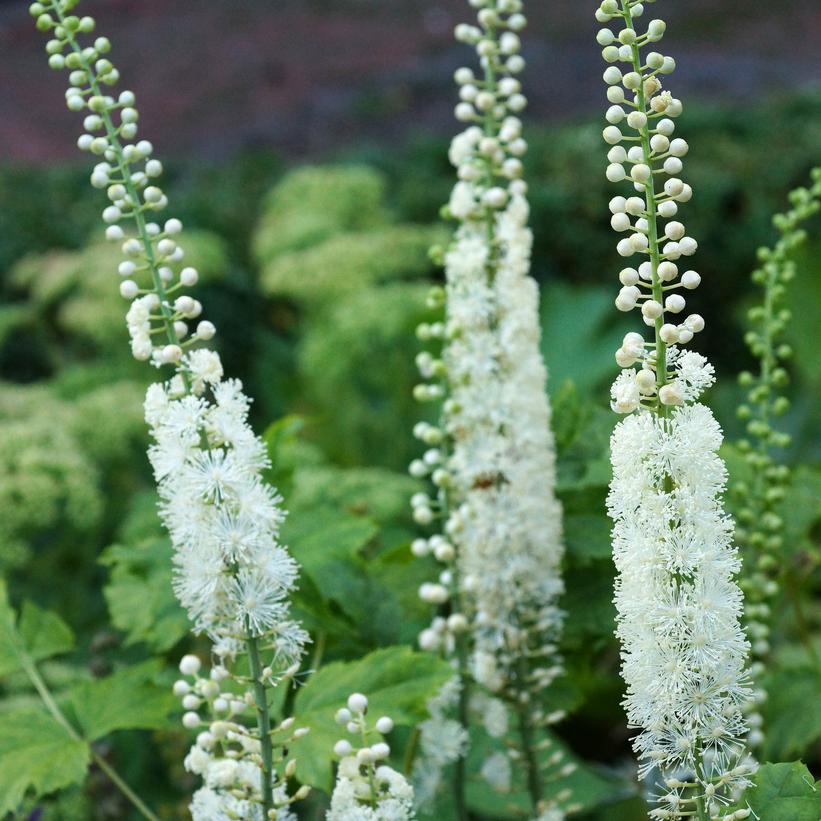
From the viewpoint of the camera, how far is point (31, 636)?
7.38ft

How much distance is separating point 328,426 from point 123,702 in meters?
3.16

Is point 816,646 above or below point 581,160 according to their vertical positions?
below

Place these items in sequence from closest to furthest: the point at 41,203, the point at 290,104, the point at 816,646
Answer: the point at 816,646, the point at 41,203, the point at 290,104

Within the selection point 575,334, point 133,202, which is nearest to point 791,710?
point 133,202

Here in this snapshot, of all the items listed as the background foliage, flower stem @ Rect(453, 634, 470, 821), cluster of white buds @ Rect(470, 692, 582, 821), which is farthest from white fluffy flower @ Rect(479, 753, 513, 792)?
the background foliage

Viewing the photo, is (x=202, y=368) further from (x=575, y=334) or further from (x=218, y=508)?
(x=575, y=334)

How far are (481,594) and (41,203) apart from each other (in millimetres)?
5105

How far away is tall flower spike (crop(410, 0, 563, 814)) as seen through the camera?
2.02 m

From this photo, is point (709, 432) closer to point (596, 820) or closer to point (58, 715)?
point (58, 715)

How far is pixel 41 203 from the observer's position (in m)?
6.37

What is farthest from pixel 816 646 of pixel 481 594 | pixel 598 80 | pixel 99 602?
pixel 598 80

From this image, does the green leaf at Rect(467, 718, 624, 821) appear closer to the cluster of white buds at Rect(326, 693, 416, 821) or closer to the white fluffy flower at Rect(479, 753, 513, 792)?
the white fluffy flower at Rect(479, 753, 513, 792)

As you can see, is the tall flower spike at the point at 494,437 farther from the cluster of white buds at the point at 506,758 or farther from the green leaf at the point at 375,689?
the green leaf at the point at 375,689

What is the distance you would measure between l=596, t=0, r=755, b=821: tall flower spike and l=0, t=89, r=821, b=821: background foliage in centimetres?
26
